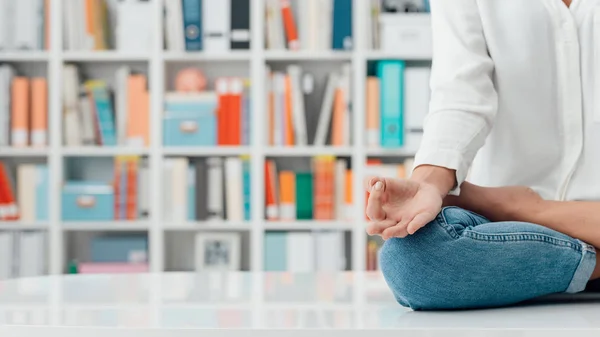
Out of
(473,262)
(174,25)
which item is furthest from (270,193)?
(473,262)

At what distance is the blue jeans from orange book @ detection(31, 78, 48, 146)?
239cm

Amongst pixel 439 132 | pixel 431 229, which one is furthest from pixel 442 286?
pixel 439 132

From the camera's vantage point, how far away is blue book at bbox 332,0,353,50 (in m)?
3.21

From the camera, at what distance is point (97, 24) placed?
3.30 metres

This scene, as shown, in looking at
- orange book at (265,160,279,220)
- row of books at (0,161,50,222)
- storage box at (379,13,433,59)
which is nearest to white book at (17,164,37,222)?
row of books at (0,161,50,222)

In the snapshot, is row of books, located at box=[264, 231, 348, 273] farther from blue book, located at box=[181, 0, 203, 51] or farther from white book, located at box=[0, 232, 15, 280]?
white book, located at box=[0, 232, 15, 280]

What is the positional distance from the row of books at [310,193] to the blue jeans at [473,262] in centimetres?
207

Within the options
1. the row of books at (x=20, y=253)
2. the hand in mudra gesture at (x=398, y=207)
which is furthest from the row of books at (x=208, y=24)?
the hand in mudra gesture at (x=398, y=207)

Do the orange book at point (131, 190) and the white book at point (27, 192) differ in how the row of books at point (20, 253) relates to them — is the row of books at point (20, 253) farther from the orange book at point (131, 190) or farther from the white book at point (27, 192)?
the orange book at point (131, 190)

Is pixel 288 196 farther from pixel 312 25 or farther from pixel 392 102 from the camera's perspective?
pixel 312 25

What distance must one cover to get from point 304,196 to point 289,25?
643mm

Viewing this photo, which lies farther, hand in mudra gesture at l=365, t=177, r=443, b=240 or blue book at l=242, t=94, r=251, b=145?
blue book at l=242, t=94, r=251, b=145

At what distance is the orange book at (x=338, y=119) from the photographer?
3227 millimetres

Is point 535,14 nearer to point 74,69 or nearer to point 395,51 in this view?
point 395,51
